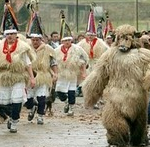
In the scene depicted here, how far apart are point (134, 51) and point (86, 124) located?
13.1ft

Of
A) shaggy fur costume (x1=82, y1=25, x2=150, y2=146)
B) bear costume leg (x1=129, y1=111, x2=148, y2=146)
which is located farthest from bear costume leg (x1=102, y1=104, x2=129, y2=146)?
bear costume leg (x1=129, y1=111, x2=148, y2=146)

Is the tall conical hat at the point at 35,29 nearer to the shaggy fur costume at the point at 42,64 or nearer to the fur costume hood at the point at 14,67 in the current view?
the shaggy fur costume at the point at 42,64

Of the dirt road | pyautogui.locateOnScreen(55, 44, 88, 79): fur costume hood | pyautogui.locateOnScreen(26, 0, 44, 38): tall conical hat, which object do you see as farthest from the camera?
pyautogui.locateOnScreen(55, 44, 88, 79): fur costume hood

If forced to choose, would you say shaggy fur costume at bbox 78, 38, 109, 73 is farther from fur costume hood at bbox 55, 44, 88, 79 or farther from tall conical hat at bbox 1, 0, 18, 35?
tall conical hat at bbox 1, 0, 18, 35

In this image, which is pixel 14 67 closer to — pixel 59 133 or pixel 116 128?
pixel 59 133

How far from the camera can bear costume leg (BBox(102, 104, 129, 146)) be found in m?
11.1

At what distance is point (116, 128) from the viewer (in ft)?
36.6

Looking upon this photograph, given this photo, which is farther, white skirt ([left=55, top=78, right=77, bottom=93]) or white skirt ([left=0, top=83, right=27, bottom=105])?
white skirt ([left=55, top=78, right=77, bottom=93])

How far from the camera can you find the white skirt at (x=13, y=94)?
13.1 m

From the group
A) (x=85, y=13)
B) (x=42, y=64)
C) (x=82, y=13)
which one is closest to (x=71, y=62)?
(x=42, y=64)

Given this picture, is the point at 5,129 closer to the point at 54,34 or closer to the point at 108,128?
the point at 108,128

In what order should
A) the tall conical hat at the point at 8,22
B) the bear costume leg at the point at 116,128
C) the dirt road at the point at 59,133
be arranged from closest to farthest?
the bear costume leg at the point at 116,128 → the dirt road at the point at 59,133 → the tall conical hat at the point at 8,22

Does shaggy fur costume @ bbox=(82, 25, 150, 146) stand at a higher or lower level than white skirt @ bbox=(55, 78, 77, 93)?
higher

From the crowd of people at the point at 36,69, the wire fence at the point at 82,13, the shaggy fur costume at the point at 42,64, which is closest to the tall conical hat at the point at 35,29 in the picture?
the crowd of people at the point at 36,69
